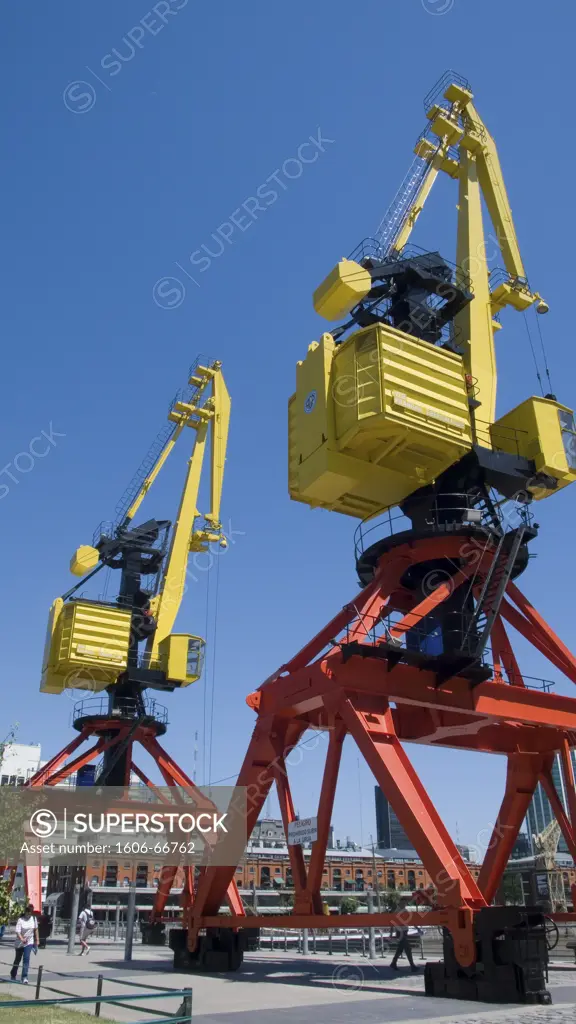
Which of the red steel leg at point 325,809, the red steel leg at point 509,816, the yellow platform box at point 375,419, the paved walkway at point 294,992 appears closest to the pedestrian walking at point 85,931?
the paved walkway at point 294,992

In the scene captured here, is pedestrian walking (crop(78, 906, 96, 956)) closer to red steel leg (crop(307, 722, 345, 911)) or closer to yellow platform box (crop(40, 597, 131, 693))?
yellow platform box (crop(40, 597, 131, 693))

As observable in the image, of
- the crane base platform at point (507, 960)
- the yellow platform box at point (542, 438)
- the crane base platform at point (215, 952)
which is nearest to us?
the crane base platform at point (507, 960)

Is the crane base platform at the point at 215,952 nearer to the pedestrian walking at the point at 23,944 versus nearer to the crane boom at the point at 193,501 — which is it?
the pedestrian walking at the point at 23,944

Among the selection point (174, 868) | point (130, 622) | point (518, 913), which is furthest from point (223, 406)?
point (518, 913)

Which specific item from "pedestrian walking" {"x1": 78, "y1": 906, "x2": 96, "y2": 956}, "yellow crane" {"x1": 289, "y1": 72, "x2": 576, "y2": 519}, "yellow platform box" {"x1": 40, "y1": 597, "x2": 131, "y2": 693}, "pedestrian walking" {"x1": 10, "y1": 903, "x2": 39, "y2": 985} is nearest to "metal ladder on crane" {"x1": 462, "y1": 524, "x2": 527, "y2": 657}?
"yellow crane" {"x1": 289, "y1": 72, "x2": 576, "y2": 519}

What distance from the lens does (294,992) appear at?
14758 mm

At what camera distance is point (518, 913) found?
12727 mm

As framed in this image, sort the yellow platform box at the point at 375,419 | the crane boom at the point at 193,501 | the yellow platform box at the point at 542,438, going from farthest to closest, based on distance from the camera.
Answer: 1. the crane boom at the point at 193,501
2. the yellow platform box at the point at 542,438
3. the yellow platform box at the point at 375,419

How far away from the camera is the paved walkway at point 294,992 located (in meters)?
11.1

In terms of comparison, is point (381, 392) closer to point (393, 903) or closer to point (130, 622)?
point (130, 622)

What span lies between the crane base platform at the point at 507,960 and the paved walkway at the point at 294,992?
414 millimetres

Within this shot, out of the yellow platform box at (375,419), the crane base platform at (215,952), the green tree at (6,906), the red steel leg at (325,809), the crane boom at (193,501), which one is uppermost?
the crane boom at (193,501)

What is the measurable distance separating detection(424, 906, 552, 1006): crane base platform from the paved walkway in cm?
41

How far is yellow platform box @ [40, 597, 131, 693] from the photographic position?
33.1 m
